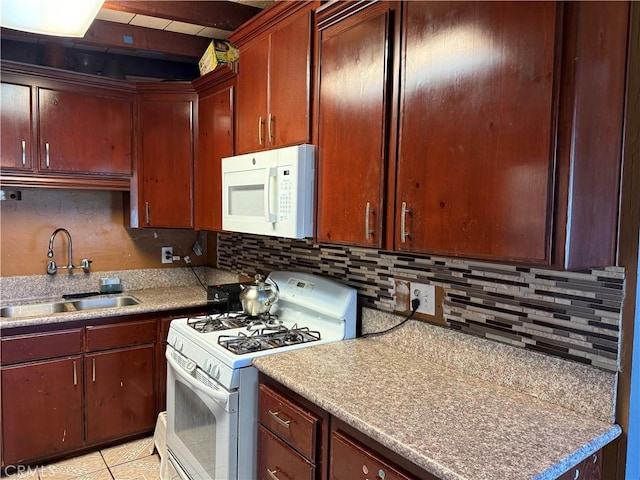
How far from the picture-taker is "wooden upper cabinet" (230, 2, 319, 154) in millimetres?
1856

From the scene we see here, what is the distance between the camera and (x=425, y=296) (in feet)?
5.67

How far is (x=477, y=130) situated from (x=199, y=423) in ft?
5.31

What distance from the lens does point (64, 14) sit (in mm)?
1645

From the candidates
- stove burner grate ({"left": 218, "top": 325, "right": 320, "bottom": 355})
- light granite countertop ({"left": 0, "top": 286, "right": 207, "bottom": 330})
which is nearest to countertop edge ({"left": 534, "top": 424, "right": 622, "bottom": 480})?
stove burner grate ({"left": 218, "top": 325, "right": 320, "bottom": 355})

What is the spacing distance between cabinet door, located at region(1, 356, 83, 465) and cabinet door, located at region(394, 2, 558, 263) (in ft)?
6.67

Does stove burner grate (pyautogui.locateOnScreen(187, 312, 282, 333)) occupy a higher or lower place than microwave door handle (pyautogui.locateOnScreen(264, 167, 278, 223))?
lower

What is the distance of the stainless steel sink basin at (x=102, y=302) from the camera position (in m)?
2.76

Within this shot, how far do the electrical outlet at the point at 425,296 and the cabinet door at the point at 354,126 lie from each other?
347 millimetres

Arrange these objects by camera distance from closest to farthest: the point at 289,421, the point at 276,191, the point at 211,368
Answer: the point at 289,421 → the point at 211,368 → the point at 276,191

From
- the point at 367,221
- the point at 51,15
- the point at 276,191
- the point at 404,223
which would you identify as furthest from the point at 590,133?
the point at 51,15

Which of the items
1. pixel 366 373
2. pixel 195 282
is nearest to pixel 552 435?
pixel 366 373

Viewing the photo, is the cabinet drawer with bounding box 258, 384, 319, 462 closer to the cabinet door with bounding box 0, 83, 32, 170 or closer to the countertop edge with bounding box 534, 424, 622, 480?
the countertop edge with bounding box 534, 424, 622, 480

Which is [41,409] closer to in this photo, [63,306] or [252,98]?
[63,306]

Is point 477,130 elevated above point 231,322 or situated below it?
above
